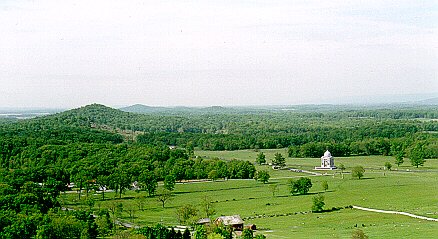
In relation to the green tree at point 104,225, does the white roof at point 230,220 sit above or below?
above

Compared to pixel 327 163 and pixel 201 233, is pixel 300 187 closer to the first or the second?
pixel 201 233

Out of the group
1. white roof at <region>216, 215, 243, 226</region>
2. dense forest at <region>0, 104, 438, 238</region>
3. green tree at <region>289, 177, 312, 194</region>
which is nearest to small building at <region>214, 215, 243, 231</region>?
white roof at <region>216, 215, 243, 226</region>

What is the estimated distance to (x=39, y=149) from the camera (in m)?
94.1

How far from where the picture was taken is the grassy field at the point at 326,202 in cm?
4497

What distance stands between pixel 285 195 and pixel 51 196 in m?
25.7

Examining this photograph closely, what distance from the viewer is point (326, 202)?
60.2 m

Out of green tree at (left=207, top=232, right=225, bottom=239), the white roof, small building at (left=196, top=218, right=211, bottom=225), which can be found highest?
green tree at (left=207, top=232, right=225, bottom=239)

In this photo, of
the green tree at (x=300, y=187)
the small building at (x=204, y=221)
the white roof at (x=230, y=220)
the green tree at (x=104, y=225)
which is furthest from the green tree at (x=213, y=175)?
the white roof at (x=230, y=220)

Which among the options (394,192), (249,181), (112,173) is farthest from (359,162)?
(112,173)

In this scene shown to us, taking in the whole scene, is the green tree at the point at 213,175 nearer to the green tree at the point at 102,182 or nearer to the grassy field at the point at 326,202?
the grassy field at the point at 326,202

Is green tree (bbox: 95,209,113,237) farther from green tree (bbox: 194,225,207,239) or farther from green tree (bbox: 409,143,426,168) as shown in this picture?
green tree (bbox: 409,143,426,168)

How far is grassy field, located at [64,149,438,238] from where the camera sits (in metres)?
45.0

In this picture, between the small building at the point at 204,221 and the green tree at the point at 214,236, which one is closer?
the green tree at the point at 214,236

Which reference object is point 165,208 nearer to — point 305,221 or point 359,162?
point 305,221
